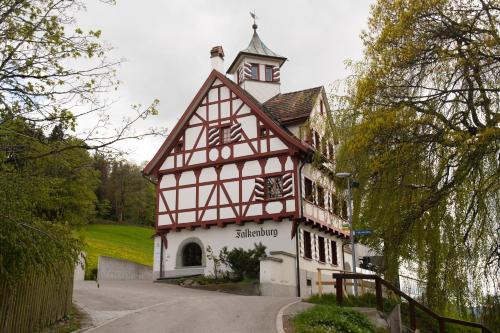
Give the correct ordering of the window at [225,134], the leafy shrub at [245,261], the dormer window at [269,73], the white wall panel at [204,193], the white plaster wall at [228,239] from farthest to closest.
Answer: the dormer window at [269,73]
the window at [225,134]
the white wall panel at [204,193]
the white plaster wall at [228,239]
the leafy shrub at [245,261]

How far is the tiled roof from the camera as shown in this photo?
3036cm

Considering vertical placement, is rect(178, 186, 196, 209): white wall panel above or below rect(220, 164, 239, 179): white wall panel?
below

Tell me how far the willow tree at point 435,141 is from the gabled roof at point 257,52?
2496 cm

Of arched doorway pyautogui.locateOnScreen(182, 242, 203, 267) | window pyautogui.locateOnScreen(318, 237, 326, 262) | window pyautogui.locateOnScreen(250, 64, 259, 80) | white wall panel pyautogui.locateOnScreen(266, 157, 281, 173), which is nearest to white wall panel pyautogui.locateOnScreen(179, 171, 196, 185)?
arched doorway pyautogui.locateOnScreen(182, 242, 203, 267)

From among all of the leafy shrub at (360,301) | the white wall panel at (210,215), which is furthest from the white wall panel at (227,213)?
the leafy shrub at (360,301)

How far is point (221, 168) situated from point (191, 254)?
475cm

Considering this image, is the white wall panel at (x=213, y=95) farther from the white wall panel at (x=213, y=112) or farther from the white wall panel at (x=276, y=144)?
the white wall panel at (x=276, y=144)

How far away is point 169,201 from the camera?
103ft

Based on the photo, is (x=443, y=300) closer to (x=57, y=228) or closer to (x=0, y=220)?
(x=57, y=228)

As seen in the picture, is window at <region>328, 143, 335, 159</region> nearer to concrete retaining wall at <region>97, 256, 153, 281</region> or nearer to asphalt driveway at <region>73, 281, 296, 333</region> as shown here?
asphalt driveway at <region>73, 281, 296, 333</region>

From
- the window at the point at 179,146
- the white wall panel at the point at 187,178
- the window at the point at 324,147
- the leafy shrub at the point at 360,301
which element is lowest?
the leafy shrub at the point at 360,301

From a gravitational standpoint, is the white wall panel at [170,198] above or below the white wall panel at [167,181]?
below

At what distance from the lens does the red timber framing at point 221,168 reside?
93.7ft

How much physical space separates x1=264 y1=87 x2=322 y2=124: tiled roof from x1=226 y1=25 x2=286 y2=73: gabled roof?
4.07m
